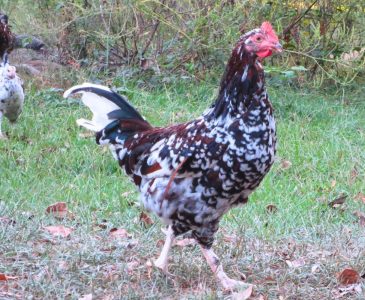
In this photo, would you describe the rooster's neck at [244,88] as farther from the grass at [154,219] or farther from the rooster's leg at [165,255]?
Result: the grass at [154,219]

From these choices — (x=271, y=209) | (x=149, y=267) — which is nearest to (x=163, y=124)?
(x=271, y=209)

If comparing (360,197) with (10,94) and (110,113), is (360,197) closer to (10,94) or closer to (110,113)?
(110,113)

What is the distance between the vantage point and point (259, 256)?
4.48 meters

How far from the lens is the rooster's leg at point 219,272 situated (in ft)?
13.0

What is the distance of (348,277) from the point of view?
13.4ft

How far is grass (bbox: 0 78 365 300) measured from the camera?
13.1 feet

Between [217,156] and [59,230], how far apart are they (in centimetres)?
140

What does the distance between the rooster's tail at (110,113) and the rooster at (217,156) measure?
25 centimetres

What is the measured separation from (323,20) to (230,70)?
6.11 meters

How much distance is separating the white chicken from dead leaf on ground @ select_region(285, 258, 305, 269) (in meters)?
4.03

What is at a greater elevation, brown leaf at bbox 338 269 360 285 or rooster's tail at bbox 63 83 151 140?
rooster's tail at bbox 63 83 151 140

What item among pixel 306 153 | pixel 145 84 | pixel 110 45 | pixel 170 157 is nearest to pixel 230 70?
pixel 170 157

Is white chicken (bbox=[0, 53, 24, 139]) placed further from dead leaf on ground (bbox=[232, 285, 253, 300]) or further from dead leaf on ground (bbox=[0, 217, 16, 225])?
dead leaf on ground (bbox=[232, 285, 253, 300])

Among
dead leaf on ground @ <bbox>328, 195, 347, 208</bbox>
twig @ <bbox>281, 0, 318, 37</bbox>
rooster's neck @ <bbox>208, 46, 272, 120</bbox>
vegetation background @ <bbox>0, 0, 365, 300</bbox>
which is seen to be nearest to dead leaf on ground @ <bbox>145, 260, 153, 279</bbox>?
vegetation background @ <bbox>0, 0, 365, 300</bbox>
